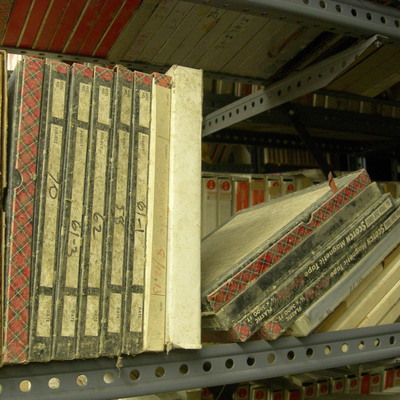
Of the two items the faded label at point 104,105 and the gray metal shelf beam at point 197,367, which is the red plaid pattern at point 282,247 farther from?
the faded label at point 104,105

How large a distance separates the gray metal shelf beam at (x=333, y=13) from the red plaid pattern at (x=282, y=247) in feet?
0.85

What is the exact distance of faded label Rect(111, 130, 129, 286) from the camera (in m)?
0.70

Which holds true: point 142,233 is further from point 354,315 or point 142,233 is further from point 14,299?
point 354,315

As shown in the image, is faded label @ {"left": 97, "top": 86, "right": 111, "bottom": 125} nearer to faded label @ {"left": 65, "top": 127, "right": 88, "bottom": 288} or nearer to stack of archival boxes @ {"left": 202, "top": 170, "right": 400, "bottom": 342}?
faded label @ {"left": 65, "top": 127, "right": 88, "bottom": 288}

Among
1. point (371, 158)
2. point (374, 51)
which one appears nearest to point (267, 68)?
point (374, 51)

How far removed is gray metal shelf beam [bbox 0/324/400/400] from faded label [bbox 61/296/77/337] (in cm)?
4

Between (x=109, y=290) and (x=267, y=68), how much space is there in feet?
2.54

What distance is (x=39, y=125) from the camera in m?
0.67

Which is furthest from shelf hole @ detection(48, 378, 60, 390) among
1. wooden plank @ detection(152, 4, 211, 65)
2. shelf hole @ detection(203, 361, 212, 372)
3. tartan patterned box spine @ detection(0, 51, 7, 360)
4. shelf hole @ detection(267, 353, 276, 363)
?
wooden plank @ detection(152, 4, 211, 65)

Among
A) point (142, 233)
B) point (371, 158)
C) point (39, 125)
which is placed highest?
point (371, 158)

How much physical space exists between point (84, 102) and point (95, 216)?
5.7 inches

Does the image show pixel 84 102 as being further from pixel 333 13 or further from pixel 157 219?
pixel 333 13

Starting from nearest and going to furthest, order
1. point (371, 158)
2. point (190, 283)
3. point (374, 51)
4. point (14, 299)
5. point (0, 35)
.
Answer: point (14, 299) < point (190, 283) < point (0, 35) < point (374, 51) < point (371, 158)

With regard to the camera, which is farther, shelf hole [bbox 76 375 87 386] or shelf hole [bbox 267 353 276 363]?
shelf hole [bbox 267 353 276 363]
